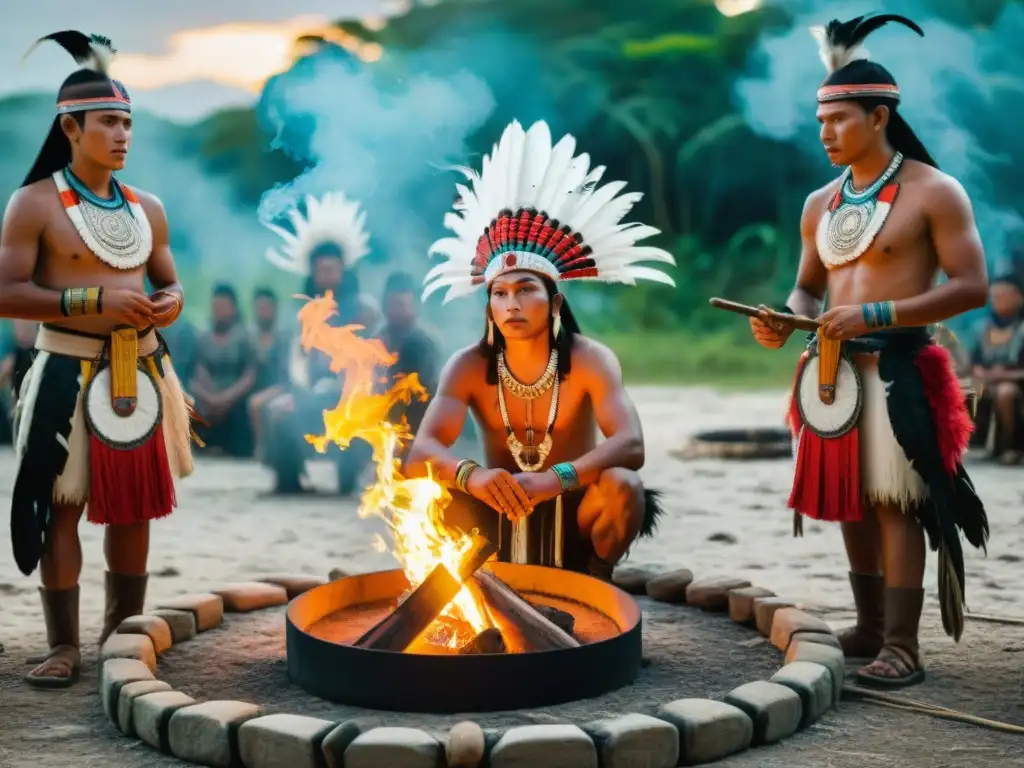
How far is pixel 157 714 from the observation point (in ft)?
10.9

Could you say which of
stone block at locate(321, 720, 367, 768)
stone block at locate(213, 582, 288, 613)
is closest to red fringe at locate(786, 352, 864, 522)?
stone block at locate(321, 720, 367, 768)

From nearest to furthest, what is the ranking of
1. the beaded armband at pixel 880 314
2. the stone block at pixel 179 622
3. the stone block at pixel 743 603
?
the beaded armband at pixel 880 314 < the stone block at pixel 179 622 < the stone block at pixel 743 603

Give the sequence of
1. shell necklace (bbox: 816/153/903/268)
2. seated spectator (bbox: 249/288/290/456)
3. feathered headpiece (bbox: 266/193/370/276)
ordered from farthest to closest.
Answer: seated spectator (bbox: 249/288/290/456)
feathered headpiece (bbox: 266/193/370/276)
shell necklace (bbox: 816/153/903/268)

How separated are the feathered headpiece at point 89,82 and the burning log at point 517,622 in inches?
76.5

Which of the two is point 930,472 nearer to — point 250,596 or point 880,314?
point 880,314

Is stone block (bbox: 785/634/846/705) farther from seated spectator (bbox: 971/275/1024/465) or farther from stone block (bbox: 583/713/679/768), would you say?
seated spectator (bbox: 971/275/1024/465)

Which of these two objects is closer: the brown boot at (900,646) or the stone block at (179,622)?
the brown boot at (900,646)

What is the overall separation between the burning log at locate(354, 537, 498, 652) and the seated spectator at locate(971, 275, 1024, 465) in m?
6.14

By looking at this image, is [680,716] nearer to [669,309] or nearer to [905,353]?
[905,353]

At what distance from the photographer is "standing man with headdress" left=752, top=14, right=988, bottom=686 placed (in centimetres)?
380

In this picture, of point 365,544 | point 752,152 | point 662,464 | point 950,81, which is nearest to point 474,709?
point 365,544

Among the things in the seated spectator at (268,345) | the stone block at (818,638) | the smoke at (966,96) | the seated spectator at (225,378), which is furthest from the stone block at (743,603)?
the smoke at (966,96)

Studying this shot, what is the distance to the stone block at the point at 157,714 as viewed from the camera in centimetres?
331

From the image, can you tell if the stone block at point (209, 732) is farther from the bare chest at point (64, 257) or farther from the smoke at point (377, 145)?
the smoke at point (377, 145)
